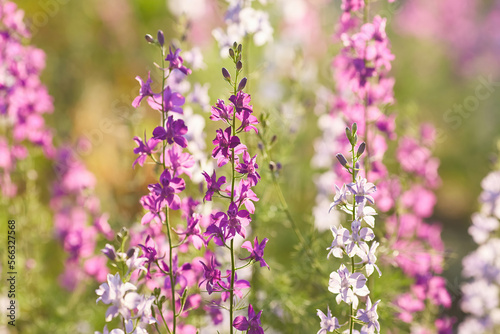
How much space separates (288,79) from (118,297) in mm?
2488

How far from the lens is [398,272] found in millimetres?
→ 2701

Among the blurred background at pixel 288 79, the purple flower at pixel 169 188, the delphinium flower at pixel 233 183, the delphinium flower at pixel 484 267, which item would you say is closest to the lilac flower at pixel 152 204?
the purple flower at pixel 169 188

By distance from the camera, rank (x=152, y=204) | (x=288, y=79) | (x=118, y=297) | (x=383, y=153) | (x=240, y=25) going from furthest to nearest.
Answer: (x=288, y=79)
(x=383, y=153)
(x=240, y=25)
(x=152, y=204)
(x=118, y=297)

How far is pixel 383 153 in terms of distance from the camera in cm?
264

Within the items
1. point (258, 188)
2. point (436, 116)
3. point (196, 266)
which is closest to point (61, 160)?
point (258, 188)

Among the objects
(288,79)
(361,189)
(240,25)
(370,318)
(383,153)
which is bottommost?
(370,318)

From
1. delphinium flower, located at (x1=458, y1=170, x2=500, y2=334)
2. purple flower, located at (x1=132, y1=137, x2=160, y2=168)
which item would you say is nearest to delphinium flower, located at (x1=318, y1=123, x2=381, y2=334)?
purple flower, located at (x1=132, y1=137, x2=160, y2=168)

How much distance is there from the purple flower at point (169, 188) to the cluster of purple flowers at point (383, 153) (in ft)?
2.88

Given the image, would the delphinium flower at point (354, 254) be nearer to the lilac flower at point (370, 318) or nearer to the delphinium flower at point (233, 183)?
the lilac flower at point (370, 318)

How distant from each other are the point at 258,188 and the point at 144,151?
3.78ft

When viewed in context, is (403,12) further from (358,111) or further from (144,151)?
(144,151)

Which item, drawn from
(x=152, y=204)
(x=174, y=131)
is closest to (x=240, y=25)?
(x=174, y=131)

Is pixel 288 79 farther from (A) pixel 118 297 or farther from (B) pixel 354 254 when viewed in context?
(A) pixel 118 297

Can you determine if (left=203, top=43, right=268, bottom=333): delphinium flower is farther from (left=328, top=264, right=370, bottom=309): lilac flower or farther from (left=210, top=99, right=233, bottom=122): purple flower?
(left=328, top=264, right=370, bottom=309): lilac flower
